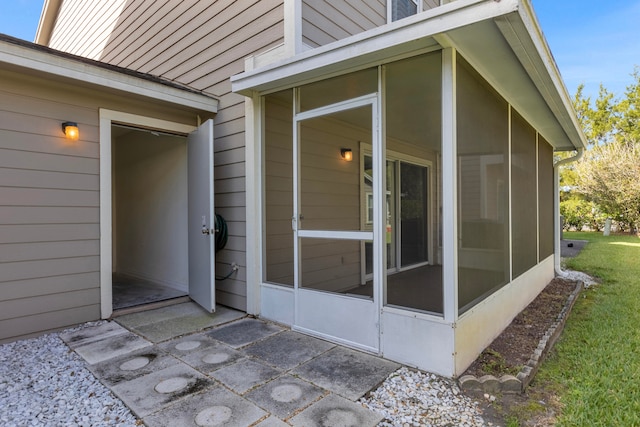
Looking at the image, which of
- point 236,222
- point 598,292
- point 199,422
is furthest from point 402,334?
point 598,292

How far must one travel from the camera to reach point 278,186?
378 cm

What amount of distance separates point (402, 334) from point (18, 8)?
51.1 ft

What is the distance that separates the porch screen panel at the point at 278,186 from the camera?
12.0ft

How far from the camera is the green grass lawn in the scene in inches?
82.7

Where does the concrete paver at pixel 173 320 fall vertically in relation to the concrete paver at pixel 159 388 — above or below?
above

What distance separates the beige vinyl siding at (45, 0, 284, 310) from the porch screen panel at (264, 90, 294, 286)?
0.34 meters

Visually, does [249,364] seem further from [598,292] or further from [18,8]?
[18,8]

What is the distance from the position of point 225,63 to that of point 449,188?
10.7 ft

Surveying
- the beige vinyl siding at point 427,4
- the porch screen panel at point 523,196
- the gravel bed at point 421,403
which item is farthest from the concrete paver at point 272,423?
the beige vinyl siding at point 427,4

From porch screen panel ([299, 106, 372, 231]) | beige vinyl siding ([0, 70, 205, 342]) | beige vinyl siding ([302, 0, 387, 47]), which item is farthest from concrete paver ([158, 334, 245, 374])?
beige vinyl siding ([302, 0, 387, 47])

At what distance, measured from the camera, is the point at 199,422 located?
198cm

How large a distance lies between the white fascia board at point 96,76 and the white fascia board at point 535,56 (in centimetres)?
329

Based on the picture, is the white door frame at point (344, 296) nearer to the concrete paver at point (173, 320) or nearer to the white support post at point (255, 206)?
the white support post at point (255, 206)

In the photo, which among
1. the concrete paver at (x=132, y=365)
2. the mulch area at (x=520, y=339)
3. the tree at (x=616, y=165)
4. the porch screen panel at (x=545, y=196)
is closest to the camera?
the concrete paver at (x=132, y=365)
